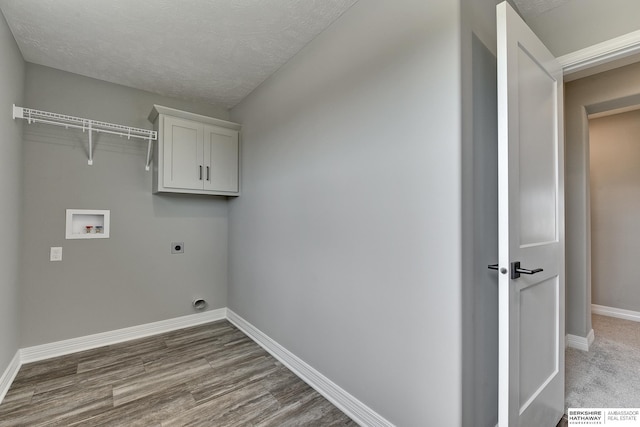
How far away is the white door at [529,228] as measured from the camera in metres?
1.27

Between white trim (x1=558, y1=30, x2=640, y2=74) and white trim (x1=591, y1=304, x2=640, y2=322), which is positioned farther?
white trim (x1=591, y1=304, x2=640, y2=322)

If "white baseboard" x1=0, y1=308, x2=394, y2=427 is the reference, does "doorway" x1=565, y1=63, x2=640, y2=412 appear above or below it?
above

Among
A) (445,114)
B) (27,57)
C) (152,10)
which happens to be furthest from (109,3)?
(445,114)

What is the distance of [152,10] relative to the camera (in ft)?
6.15

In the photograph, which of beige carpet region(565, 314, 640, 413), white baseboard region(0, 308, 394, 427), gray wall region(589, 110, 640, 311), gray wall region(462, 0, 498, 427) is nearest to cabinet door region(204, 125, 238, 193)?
white baseboard region(0, 308, 394, 427)

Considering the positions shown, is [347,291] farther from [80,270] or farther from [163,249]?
[80,270]

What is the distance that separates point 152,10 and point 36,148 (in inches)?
68.2

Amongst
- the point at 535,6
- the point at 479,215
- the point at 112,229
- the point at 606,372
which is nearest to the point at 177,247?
the point at 112,229

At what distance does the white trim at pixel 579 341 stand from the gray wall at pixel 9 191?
4.69m

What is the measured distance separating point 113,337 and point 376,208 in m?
2.95

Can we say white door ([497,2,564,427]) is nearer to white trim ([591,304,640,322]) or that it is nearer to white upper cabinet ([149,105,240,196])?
white upper cabinet ([149,105,240,196])

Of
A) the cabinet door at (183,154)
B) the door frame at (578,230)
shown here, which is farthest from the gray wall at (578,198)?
the cabinet door at (183,154)

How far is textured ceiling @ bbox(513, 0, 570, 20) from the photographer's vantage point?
1.77m

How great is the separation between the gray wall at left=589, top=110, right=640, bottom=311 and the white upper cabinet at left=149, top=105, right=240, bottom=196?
15.2 ft
